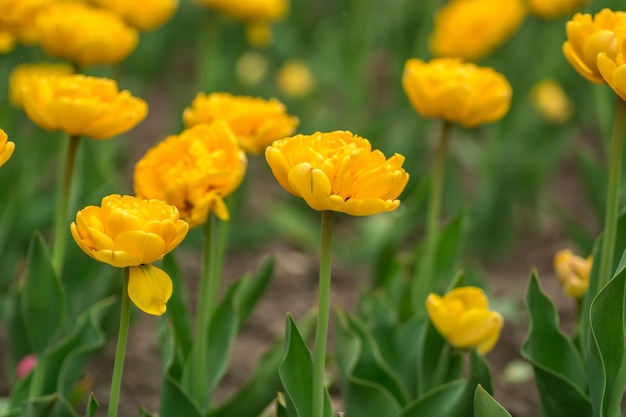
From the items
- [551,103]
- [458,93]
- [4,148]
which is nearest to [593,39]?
[458,93]

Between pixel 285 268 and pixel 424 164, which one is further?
pixel 424 164

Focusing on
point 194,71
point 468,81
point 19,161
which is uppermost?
point 468,81

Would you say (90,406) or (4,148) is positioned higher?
(4,148)

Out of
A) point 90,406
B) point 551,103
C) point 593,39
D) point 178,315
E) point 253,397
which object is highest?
point 593,39

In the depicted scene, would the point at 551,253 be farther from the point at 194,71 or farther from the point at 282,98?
the point at 194,71

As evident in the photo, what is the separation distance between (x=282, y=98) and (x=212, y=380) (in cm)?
191

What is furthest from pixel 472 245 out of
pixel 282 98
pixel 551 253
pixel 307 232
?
pixel 282 98

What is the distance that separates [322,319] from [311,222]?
1849 millimetres

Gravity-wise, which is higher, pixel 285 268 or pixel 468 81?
pixel 468 81

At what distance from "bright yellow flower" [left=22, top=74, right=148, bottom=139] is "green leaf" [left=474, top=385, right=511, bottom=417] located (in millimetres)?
661

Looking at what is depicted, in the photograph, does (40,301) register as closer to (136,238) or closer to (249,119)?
(249,119)

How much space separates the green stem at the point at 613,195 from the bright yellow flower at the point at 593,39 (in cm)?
6

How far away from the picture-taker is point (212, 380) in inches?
69.4

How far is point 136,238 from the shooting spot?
1245 millimetres
